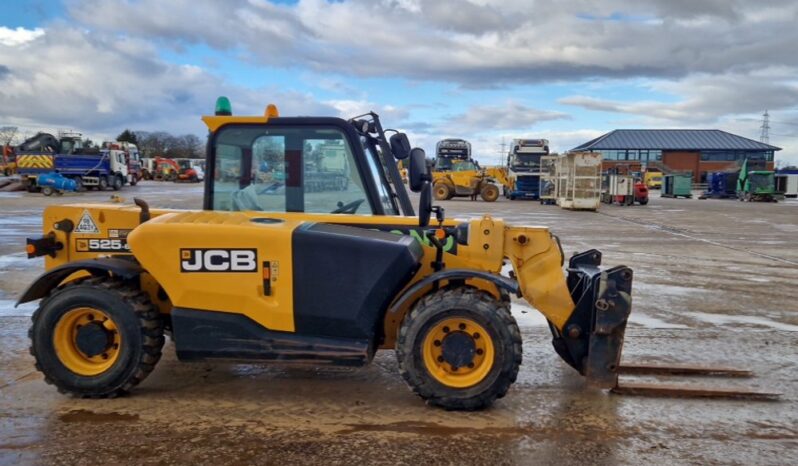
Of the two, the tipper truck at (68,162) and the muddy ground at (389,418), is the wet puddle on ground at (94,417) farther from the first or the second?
the tipper truck at (68,162)

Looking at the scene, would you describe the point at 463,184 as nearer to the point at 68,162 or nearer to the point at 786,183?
the point at 786,183

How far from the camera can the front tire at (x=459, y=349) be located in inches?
167

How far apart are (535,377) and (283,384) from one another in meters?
2.03

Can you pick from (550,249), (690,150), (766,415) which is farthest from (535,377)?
(690,150)

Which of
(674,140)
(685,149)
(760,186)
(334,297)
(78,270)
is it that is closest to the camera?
(334,297)

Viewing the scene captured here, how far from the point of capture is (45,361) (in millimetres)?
4496

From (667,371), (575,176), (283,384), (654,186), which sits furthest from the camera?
(654,186)

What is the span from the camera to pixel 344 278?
433 cm

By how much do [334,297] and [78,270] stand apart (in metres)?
1.97

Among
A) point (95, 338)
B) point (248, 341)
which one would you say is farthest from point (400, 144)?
point (95, 338)

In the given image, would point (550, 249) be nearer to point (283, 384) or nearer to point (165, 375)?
point (283, 384)

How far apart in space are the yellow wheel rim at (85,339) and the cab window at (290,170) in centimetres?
124

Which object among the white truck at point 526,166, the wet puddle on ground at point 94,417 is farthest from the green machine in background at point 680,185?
the wet puddle on ground at point 94,417

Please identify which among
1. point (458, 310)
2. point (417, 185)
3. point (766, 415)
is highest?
point (417, 185)
